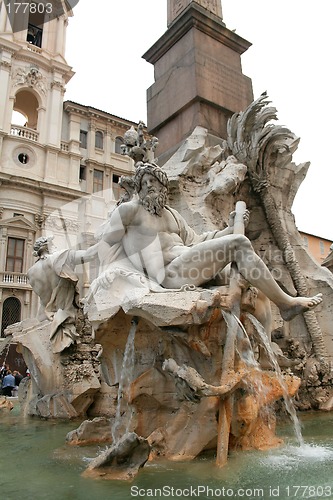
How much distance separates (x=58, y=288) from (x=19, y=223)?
61.7 ft

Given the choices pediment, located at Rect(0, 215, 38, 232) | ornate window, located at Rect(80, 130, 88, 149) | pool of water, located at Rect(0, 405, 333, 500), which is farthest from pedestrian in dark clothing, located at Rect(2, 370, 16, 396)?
ornate window, located at Rect(80, 130, 88, 149)

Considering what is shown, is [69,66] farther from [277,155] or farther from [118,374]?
[118,374]

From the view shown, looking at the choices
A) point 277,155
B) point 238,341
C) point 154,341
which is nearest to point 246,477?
point 238,341

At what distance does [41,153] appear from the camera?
25.6 m

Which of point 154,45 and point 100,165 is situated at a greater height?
point 100,165

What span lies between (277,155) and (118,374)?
4.07 metres

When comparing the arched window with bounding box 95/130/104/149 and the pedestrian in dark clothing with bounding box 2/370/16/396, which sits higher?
the arched window with bounding box 95/130/104/149

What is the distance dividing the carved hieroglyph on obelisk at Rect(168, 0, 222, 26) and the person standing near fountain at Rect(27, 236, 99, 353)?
15.3 feet

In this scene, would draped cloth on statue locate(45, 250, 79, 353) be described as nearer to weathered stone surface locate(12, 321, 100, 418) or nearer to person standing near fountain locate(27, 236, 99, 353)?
person standing near fountain locate(27, 236, 99, 353)

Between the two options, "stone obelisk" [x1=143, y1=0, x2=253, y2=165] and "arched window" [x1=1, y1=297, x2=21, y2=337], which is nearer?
"stone obelisk" [x1=143, y1=0, x2=253, y2=165]

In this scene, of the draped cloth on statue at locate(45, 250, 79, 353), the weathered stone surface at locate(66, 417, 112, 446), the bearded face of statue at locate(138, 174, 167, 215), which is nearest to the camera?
the weathered stone surface at locate(66, 417, 112, 446)

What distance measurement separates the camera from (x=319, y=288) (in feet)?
19.8

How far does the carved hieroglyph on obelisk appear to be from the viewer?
7.35 meters

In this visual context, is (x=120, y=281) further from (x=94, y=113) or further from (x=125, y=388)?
(x=94, y=113)
